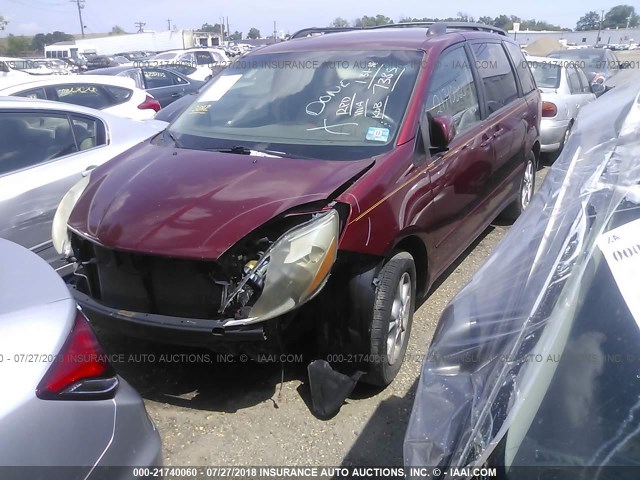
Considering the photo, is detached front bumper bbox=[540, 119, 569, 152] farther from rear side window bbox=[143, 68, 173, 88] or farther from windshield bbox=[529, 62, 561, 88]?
rear side window bbox=[143, 68, 173, 88]

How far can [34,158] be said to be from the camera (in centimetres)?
416

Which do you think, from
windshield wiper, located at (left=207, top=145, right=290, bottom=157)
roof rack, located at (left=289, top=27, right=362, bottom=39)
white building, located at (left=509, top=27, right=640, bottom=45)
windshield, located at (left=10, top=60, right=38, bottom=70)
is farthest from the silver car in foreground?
white building, located at (left=509, top=27, right=640, bottom=45)

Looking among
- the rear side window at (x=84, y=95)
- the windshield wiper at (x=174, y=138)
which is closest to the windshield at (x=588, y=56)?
the rear side window at (x=84, y=95)

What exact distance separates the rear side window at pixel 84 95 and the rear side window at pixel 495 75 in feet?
15.6

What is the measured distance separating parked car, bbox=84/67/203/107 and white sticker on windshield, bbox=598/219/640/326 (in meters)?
10.0

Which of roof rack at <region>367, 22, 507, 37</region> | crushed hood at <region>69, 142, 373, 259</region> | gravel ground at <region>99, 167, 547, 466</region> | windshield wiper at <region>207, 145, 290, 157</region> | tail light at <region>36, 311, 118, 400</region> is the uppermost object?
roof rack at <region>367, 22, 507, 37</region>

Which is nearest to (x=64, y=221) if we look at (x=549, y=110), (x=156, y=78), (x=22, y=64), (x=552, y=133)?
(x=549, y=110)

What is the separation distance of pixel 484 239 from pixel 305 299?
335 centimetres

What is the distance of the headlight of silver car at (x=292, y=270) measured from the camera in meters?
2.51

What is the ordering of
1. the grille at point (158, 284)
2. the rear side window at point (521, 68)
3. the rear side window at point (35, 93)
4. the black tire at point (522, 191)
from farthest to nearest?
the rear side window at point (35, 93) → the black tire at point (522, 191) → the rear side window at point (521, 68) → the grille at point (158, 284)

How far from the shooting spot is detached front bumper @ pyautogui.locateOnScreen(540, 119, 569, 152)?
26.5 ft

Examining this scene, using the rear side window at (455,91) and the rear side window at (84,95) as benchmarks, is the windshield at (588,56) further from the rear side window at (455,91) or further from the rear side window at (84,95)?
the rear side window at (455,91)

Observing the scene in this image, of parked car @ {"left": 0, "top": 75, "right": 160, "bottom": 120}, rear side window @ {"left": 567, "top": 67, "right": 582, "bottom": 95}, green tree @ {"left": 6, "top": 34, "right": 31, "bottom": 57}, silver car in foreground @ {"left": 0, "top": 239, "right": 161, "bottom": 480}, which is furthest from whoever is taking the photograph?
green tree @ {"left": 6, "top": 34, "right": 31, "bottom": 57}

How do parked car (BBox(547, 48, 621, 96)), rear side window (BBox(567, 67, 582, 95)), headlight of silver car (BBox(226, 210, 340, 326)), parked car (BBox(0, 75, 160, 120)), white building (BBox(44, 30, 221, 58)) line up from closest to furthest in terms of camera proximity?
headlight of silver car (BBox(226, 210, 340, 326)), parked car (BBox(0, 75, 160, 120)), rear side window (BBox(567, 67, 582, 95)), parked car (BBox(547, 48, 621, 96)), white building (BBox(44, 30, 221, 58))
